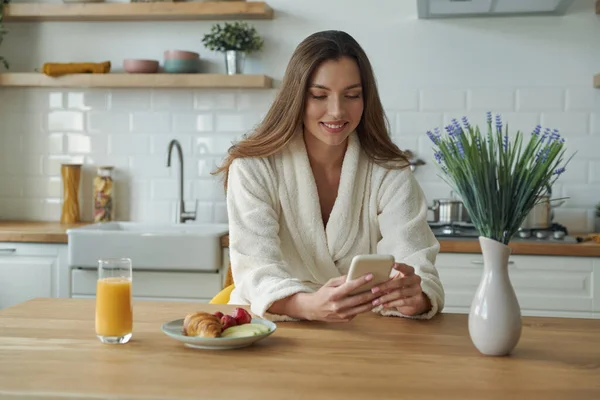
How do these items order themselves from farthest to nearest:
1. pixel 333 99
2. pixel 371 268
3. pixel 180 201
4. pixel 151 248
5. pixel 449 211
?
pixel 180 201
pixel 449 211
pixel 151 248
pixel 333 99
pixel 371 268

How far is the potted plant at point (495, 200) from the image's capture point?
5.12 ft

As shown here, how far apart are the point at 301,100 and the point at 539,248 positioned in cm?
153

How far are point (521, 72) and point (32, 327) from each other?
115 inches

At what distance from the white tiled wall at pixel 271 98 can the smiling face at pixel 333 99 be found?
5.84 ft

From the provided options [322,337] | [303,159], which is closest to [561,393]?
[322,337]

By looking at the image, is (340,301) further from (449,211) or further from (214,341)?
(449,211)

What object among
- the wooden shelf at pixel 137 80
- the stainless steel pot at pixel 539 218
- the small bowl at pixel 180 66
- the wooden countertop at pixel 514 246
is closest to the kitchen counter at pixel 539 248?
the wooden countertop at pixel 514 246

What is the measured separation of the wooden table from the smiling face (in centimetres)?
62

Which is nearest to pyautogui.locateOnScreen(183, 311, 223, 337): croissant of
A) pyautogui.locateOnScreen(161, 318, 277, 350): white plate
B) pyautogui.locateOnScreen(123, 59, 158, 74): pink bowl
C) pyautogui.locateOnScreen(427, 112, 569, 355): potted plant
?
pyautogui.locateOnScreen(161, 318, 277, 350): white plate

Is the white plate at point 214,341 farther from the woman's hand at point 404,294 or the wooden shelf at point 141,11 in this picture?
the wooden shelf at point 141,11

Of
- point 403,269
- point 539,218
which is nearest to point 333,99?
point 403,269

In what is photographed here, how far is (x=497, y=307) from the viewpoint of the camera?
160 cm

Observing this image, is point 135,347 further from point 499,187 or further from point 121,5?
point 121,5

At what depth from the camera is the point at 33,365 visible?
4.95 ft
